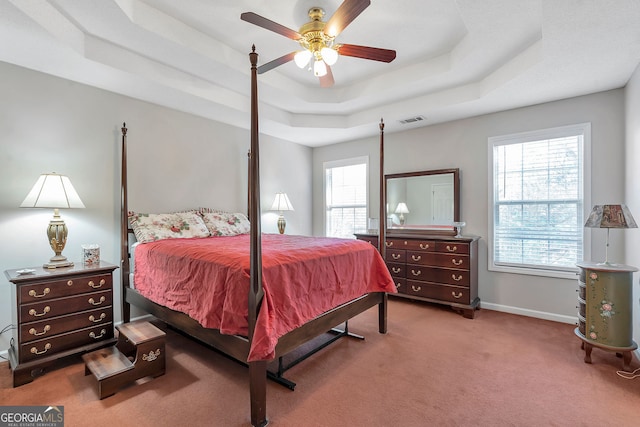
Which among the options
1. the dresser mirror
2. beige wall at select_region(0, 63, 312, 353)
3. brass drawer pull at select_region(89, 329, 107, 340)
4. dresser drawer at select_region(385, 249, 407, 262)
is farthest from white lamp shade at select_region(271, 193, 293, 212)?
brass drawer pull at select_region(89, 329, 107, 340)

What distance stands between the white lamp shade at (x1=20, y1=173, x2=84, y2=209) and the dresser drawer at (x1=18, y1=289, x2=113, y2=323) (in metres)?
0.74

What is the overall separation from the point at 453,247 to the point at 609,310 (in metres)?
1.46

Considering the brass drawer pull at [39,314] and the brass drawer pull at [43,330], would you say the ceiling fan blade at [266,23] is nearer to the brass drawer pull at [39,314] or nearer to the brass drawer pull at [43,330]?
the brass drawer pull at [39,314]

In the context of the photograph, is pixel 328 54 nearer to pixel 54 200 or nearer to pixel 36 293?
pixel 54 200

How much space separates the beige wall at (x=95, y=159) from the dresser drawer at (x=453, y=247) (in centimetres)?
277

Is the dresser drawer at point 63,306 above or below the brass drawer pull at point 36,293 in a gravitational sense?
below

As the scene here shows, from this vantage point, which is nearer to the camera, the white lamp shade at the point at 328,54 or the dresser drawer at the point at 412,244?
the white lamp shade at the point at 328,54

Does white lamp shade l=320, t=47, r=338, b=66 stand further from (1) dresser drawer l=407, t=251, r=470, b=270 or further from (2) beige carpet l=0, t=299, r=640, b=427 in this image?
(1) dresser drawer l=407, t=251, r=470, b=270

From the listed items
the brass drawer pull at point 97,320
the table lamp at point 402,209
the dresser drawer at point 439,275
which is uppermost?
the table lamp at point 402,209

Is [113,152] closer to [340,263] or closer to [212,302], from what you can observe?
[212,302]

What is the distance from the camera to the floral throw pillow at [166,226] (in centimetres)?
304

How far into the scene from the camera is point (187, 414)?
1.83 meters

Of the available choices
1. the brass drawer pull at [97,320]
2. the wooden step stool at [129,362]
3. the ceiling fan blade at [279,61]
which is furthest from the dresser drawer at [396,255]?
the brass drawer pull at [97,320]

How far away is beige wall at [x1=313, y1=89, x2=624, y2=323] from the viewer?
3115 millimetres
